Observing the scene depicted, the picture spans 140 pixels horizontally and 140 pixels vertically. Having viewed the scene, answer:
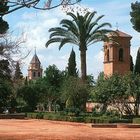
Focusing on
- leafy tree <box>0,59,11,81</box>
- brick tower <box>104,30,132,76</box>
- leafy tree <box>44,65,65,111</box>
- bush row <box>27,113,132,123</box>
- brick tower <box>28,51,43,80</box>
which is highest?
brick tower <box>28,51,43,80</box>

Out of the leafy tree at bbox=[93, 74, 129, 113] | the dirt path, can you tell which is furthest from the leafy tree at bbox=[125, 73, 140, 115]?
the dirt path

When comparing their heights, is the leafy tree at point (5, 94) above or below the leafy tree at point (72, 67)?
below

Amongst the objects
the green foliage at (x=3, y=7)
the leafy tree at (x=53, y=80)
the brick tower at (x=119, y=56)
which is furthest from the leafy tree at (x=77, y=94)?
the green foliage at (x=3, y=7)

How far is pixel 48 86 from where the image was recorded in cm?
6631

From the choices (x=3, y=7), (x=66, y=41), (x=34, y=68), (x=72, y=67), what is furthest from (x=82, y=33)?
(x=34, y=68)

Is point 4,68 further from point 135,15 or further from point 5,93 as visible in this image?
point 135,15

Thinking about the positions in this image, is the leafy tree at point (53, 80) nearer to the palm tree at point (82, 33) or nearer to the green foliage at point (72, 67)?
the green foliage at point (72, 67)

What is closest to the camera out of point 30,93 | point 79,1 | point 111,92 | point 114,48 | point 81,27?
point 79,1

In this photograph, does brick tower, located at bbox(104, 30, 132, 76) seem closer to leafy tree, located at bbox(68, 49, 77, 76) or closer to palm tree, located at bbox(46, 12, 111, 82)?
leafy tree, located at bbox(68, 49, 77, 76)

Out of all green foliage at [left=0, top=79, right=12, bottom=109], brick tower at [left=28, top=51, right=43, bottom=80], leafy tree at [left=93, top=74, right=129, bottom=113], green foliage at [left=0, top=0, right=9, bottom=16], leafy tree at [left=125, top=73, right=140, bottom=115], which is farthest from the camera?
brick tower at [left=28, top=51, right=43, bottom=80]

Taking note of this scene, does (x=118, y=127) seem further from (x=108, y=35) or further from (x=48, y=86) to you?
(x=48, y=86)

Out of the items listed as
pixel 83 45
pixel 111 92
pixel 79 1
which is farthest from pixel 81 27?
pixel 79 1

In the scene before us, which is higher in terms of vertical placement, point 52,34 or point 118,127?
point 52,34

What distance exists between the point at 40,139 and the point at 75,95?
98.0ft
